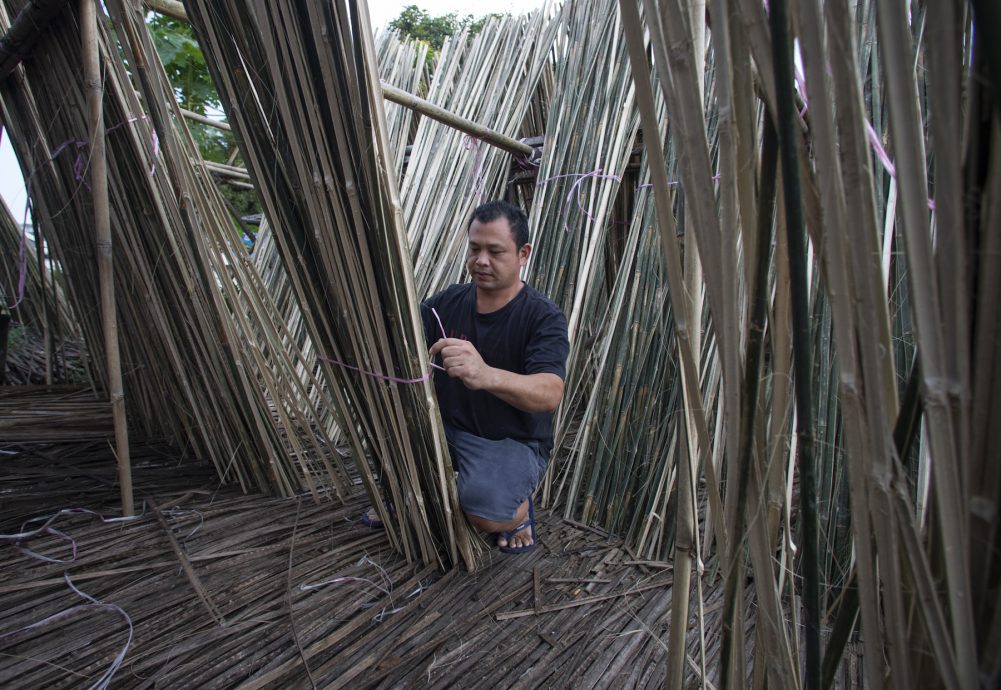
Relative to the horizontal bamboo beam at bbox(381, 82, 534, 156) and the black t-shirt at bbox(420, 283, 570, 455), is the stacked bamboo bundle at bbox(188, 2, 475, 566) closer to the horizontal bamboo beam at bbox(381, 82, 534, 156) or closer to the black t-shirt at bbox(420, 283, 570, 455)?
the black t-shirt at bbox(420, 283, 570, 455)

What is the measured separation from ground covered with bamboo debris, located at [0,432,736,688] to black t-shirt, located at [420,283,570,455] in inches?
14.9

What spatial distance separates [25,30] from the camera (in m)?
1.84

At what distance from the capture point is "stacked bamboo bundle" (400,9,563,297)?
3242 millimetres

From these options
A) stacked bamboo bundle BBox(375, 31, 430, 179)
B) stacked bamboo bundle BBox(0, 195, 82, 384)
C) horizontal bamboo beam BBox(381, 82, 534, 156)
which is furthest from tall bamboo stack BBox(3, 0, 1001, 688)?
stacked bamboo bundle BBox(375, 31, 430, 179)

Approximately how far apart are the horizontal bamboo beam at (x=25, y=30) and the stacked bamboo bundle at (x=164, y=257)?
40 mm

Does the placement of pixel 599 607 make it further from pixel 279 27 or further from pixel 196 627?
pixel 279 27

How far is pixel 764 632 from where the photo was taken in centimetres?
65

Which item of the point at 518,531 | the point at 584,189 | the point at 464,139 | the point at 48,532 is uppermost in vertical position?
→ the point at 464,139

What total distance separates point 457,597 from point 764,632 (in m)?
1.08

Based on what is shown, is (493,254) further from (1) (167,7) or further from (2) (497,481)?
(1) (167,7)

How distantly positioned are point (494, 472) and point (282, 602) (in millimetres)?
700

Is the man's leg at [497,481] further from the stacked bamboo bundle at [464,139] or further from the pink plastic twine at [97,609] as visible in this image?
the stacked bamboo bundle at [464,139]

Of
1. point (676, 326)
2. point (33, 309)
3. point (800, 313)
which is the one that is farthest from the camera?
point (33, 309)

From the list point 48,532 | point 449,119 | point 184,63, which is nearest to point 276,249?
point 449,119
